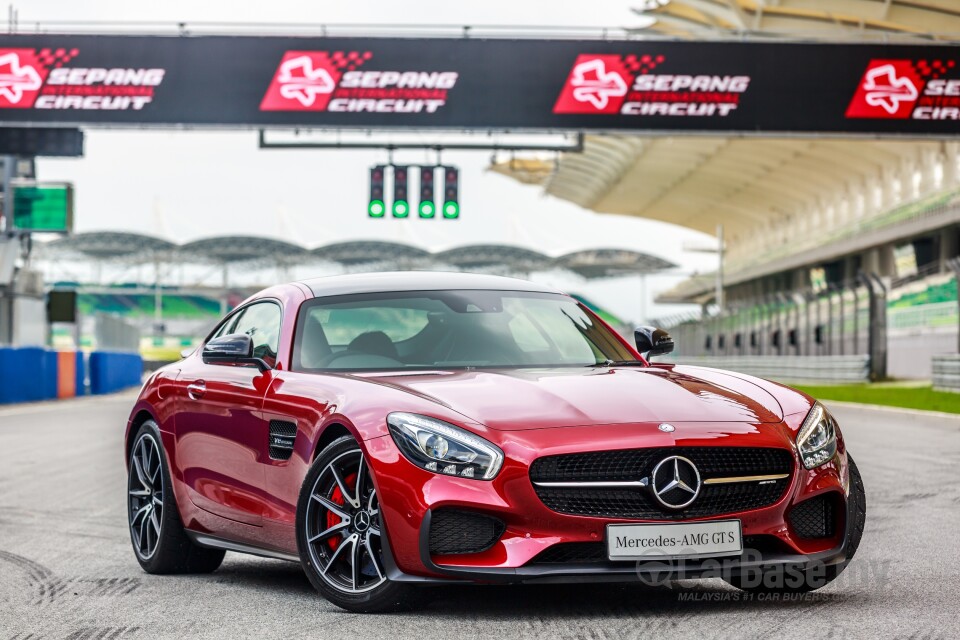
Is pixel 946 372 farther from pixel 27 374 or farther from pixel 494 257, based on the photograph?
pixel 494 257

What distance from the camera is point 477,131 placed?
29.0 m

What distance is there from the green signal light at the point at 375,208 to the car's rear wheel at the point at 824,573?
25552 mm

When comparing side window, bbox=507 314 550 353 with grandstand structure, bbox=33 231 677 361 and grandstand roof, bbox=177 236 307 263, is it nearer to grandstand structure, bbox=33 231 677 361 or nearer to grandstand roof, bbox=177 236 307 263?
grandstand structure, bbox=33 231 677 361

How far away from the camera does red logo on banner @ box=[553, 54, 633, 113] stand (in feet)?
94.9

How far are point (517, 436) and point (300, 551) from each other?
40.2 inches

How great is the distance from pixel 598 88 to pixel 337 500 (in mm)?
24545

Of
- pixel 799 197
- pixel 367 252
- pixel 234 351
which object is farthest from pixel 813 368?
pixel 367 252

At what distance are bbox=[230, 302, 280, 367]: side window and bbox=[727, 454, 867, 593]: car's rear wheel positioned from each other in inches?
85.9

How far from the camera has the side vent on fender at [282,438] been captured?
18.4ft

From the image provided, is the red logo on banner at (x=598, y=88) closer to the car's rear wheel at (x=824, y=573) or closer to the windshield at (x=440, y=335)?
the windshield at (x=440, y=335)

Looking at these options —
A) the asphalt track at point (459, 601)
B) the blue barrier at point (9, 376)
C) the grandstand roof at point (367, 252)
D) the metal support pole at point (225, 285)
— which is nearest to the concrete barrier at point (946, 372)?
the asphalt track at point (459, 601)

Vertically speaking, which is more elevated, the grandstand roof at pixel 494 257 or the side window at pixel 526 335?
the grandstand roof at pixel 494 257

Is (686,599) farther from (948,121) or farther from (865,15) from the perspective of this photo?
(865,15)

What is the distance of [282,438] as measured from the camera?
567 centimetres
